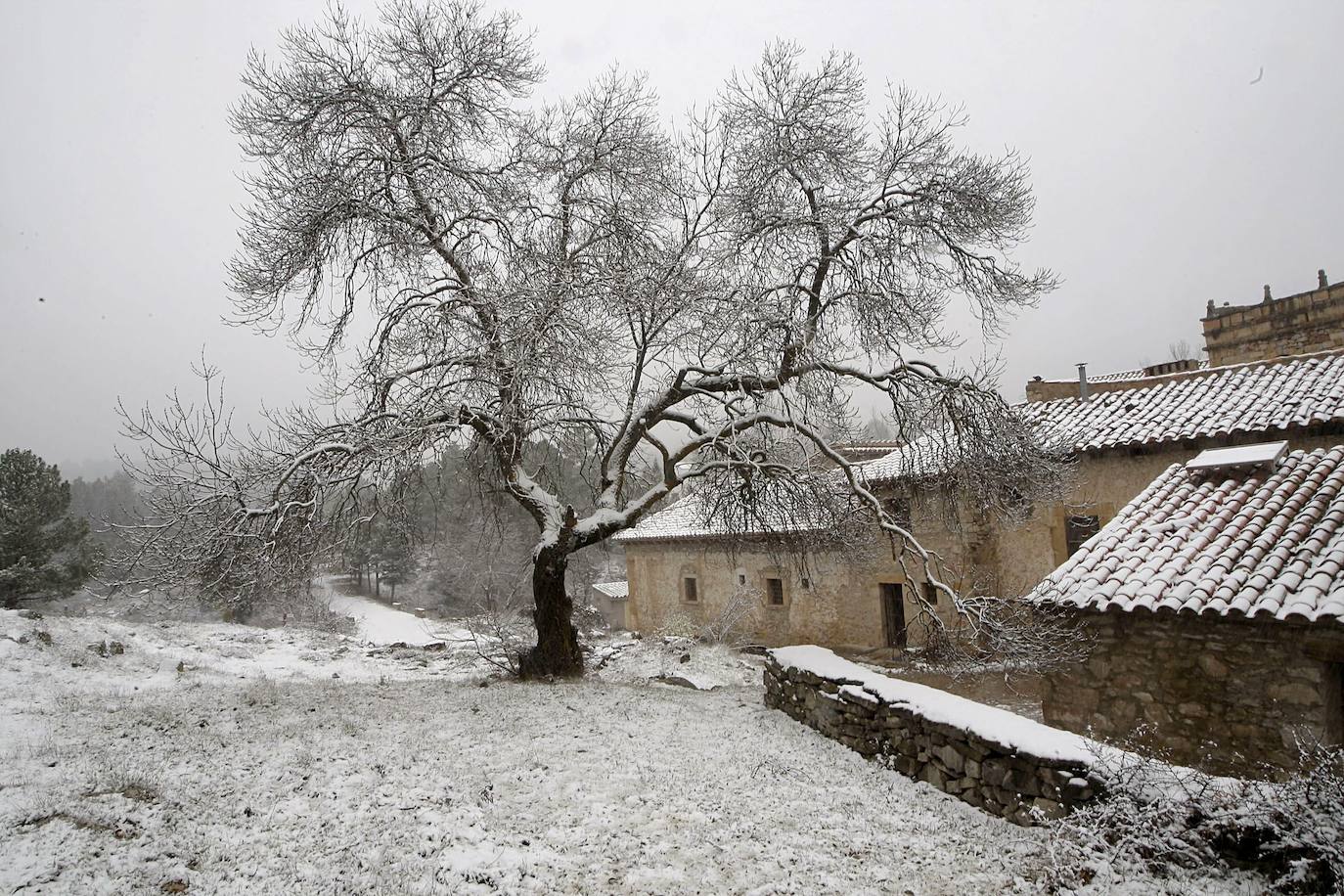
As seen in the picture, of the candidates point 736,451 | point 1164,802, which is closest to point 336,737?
point 736,451

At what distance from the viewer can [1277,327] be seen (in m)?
17.6

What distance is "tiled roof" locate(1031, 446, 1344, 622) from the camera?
20.7 feet

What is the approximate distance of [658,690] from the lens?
10008 millimetres

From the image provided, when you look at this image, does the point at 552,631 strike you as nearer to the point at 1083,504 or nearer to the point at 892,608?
the point at 892,608

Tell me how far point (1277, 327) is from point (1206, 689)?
637 inches

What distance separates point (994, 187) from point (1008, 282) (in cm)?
140

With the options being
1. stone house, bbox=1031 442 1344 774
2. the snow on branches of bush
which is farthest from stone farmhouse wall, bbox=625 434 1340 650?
the snow on branches of bush

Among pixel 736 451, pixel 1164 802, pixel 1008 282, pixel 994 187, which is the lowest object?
pixel 1164 802

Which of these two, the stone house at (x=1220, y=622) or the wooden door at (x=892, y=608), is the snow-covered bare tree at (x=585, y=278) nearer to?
the stone house at (x=1220, y=622)

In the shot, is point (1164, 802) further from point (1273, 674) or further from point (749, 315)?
point (749, 315)

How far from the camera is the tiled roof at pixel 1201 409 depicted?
37.1 feet

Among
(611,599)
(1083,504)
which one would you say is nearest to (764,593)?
(1083,504)

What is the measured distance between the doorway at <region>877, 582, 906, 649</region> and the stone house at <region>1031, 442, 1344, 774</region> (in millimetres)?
9145

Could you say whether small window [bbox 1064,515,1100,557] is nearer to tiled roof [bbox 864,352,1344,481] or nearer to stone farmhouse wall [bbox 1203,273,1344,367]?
tiled roof [bbox 864,352,1344,481]
